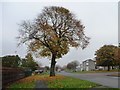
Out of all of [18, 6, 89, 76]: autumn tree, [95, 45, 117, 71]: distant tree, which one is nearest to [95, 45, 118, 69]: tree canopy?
[95, 45, 117, 71]: distant tree

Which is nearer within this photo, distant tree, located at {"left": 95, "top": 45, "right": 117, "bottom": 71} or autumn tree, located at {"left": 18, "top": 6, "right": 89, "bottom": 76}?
autumn tree, located at {"left": 18, "top": 6, "right": 89, "bottom": 76}

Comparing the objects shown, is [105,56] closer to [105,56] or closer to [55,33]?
[105,56]

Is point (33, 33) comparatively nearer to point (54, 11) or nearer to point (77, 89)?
point (54, 11)

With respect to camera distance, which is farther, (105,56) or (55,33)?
(105,56)

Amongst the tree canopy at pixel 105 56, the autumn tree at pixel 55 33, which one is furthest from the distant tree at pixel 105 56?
the autumn tree at pixel 55 33

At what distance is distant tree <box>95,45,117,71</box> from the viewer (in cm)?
11019

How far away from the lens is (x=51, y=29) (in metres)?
48.2

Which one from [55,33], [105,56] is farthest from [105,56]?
[55,33]

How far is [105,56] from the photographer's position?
11238cm

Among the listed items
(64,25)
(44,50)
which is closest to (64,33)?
(64,25)

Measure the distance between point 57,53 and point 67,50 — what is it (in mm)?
2290

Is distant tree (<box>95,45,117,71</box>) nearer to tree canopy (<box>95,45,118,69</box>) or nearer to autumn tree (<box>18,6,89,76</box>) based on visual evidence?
tree canopy (<box>95,45,118,69</box>)

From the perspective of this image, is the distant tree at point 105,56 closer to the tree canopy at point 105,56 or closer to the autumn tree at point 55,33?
the tree canopy at point 105,56

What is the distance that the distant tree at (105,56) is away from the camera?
110 meters
